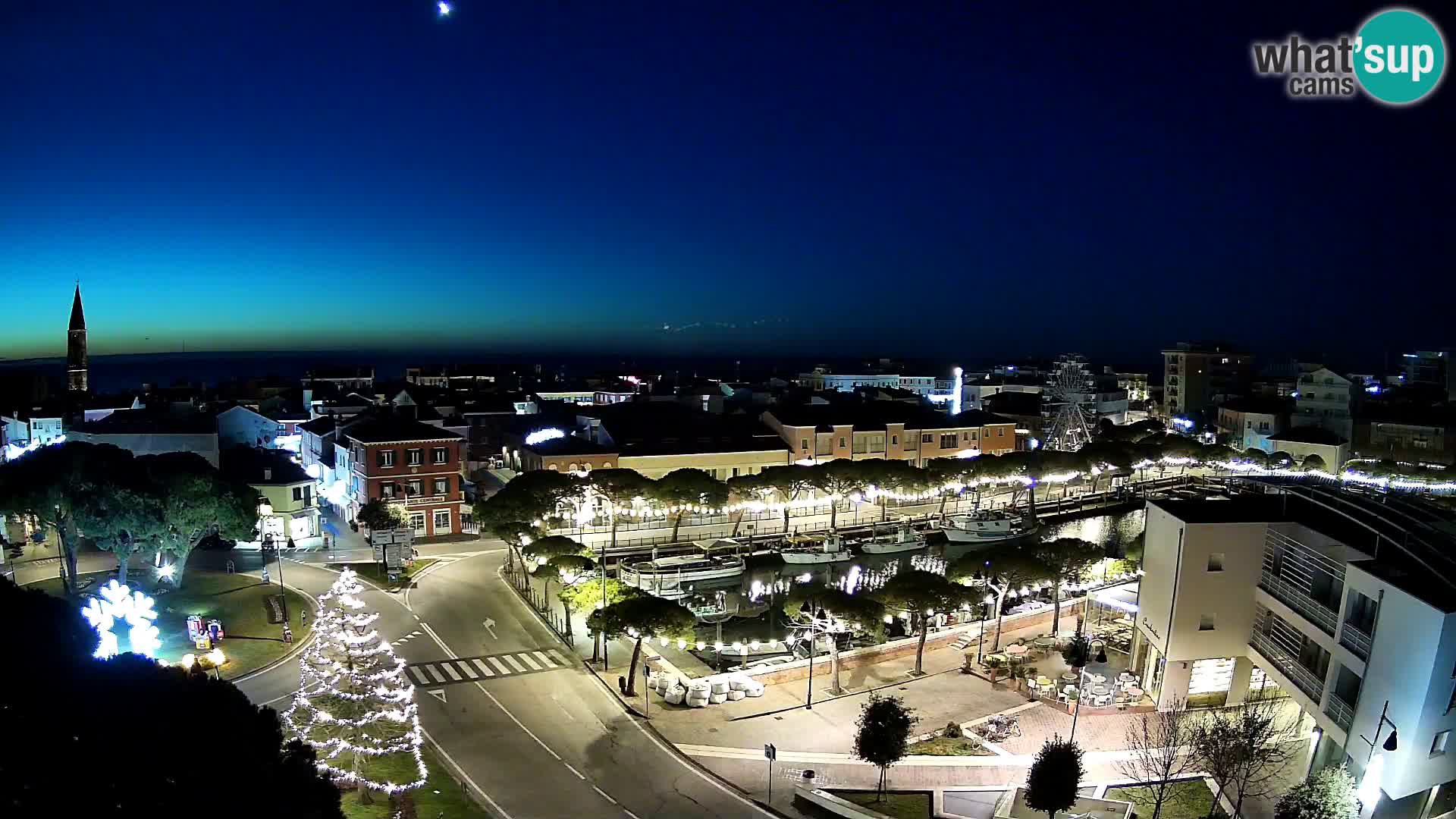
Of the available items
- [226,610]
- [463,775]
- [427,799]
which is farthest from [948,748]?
[226,610]

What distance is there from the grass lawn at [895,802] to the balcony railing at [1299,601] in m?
8.61

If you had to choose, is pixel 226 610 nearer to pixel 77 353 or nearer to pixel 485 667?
pixel 485 667

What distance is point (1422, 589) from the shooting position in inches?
569

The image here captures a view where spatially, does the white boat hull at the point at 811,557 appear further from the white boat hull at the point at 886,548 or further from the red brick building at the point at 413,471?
the red brick building at the point at 413,471

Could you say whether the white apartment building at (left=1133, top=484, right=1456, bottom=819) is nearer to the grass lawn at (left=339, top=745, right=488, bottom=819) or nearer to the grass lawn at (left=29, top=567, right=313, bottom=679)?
the grass lawn at (left=339, top=745, right=488, bottom=819)

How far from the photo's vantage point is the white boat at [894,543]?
40844 mm

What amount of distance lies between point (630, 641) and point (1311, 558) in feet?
56.3

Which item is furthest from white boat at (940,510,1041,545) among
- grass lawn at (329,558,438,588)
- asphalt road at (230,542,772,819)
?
grass lawn at (329,558,438,588)

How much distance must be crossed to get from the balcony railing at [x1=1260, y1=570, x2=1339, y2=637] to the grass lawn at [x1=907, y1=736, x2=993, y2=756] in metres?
7.10

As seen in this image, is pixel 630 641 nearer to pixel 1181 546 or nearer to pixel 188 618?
pixel 188 618

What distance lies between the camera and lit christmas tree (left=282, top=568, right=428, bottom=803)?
631 inches

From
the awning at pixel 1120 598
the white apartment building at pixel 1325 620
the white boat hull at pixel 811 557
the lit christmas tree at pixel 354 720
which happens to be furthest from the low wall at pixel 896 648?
the white boat hull at pixel 811 557

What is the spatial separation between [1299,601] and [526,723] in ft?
56.1

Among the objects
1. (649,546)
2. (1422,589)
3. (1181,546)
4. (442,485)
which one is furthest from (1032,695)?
(442,485)
